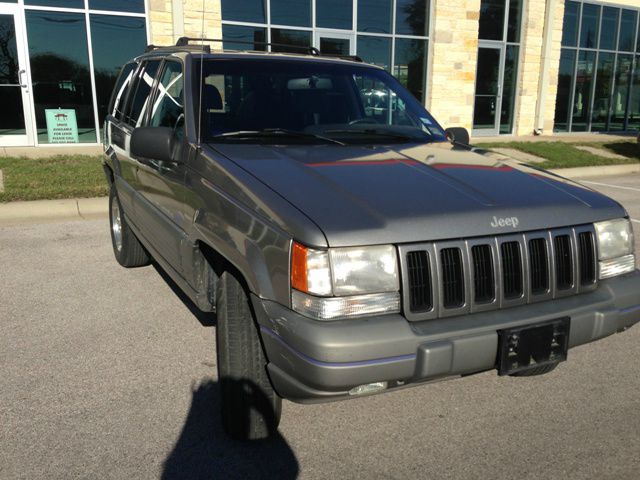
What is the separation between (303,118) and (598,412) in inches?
93.7

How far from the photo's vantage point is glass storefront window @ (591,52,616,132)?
20.9 m

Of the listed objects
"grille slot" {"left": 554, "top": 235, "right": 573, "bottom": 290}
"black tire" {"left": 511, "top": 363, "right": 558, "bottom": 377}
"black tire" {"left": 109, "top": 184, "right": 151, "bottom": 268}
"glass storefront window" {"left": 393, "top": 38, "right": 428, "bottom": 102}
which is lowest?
"black tire" {"left": 511, "top": 363, "right": 558, "bottom": 377}

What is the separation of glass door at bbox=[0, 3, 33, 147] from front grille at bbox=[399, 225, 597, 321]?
1263cm

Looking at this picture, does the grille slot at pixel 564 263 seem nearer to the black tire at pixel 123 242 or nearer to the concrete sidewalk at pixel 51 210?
the black tire at pixel 123 242

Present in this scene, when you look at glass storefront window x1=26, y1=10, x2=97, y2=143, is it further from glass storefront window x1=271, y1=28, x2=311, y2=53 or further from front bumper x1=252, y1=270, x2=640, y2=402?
front bumper x1=252, y1=270, x2=640, y2=402

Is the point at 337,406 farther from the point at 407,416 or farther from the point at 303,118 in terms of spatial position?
the point at 303,118

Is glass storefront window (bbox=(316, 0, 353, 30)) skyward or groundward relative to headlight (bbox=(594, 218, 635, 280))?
skyward

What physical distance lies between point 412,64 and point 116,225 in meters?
12.9

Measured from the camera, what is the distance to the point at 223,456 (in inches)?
108

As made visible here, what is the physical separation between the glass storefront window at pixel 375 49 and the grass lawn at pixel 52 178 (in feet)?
26.0

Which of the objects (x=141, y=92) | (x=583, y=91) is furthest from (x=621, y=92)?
(x=141, y=92)

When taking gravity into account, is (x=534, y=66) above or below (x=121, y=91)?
above

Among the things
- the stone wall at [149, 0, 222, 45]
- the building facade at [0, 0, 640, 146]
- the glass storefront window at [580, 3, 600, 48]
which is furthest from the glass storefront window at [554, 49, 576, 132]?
the stone wall at [149, 0, 222, 45]

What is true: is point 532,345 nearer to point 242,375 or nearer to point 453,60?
point 242,375
